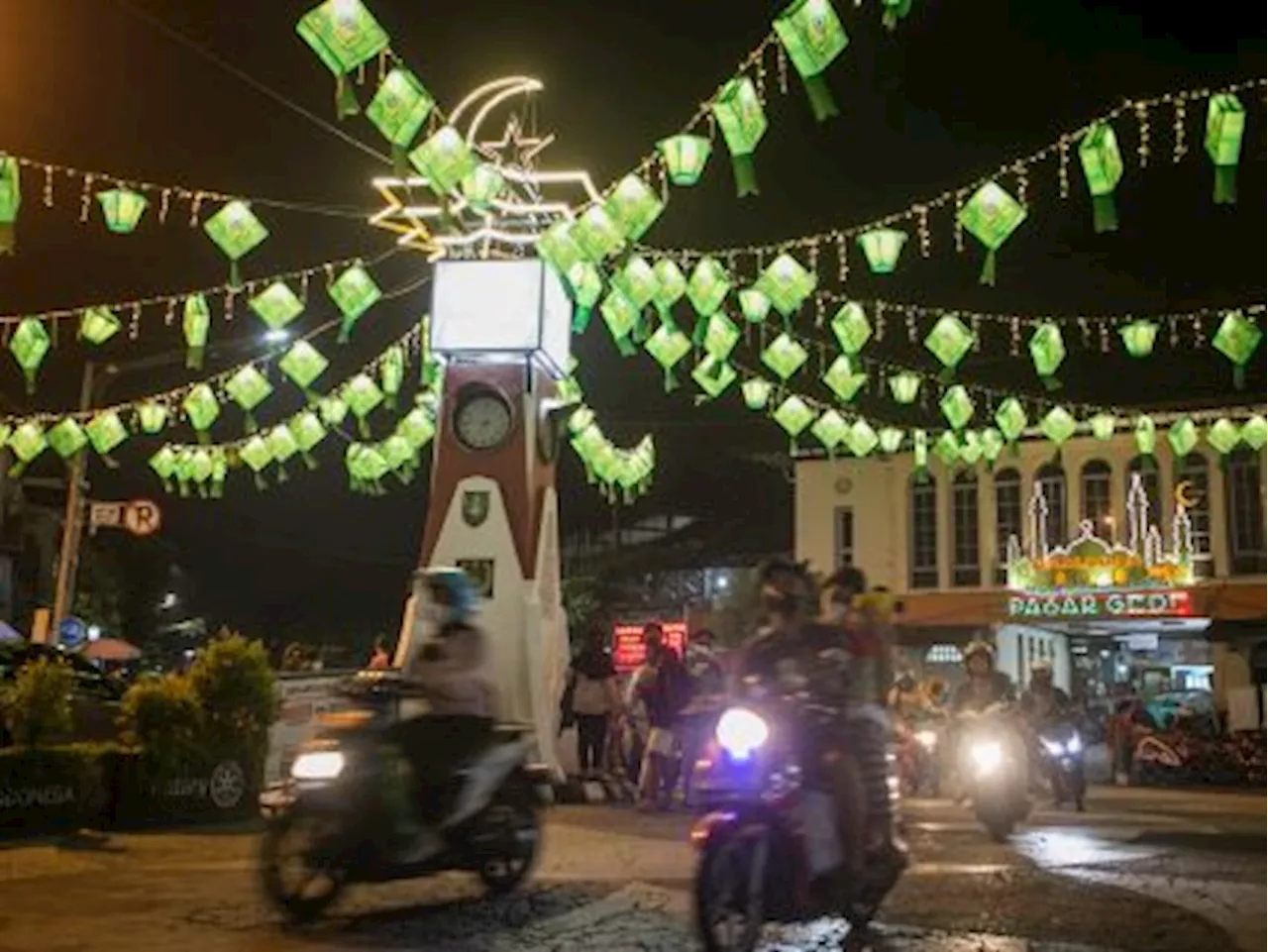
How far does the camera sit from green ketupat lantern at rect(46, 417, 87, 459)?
19156mm

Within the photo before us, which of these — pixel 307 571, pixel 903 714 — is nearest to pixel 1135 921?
A: pixel 903 714

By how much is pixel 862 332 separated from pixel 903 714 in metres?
4.31

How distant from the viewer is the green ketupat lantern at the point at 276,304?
52.0ft

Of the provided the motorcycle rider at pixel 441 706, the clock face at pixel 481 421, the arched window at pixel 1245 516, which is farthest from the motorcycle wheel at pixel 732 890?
the arched window at pixel 1245 516

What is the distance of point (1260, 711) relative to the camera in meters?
27.1

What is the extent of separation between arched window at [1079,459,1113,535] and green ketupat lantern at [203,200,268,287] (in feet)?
64.0

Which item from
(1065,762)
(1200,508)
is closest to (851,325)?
(1065,762)

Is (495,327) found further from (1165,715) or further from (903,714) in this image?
(1165,715)

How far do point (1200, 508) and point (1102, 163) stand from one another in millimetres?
17666

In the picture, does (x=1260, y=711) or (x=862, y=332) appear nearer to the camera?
(x=862, y=332)

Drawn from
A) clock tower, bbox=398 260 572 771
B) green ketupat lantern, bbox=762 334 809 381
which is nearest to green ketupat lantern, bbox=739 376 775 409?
green ketupat lantern, bbox=762 334 809 381

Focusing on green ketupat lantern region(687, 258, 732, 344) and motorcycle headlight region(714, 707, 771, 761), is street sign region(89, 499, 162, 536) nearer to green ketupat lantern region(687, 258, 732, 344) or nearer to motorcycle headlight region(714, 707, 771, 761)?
green ketupat lantern region(687, 258, 732, 344)

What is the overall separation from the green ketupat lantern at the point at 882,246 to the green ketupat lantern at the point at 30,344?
8.99 meters

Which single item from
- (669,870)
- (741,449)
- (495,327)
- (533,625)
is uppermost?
(741,449)
